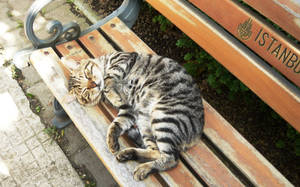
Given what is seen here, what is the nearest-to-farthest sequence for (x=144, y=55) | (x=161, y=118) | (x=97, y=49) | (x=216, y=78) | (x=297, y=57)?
(x=297, y=57)
(x=161, y=118)
(x=144, y=55)
(x=97, y=49)
(x=216, y=78)

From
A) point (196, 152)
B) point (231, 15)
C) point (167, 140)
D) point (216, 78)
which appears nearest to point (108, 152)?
point (167, 140)

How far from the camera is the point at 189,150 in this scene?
205 cm

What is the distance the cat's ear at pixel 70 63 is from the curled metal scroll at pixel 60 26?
0.93 feet

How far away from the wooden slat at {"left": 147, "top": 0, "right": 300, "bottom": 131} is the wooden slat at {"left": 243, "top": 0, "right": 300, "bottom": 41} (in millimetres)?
295

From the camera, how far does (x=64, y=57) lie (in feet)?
8.16

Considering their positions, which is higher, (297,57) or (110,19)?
(110,19)

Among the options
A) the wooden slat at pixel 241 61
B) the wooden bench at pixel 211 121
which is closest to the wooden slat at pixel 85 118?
the wooden bench at pixel 211 121

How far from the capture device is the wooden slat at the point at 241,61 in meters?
1.83

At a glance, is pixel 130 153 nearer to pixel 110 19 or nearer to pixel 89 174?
pixel 89 174

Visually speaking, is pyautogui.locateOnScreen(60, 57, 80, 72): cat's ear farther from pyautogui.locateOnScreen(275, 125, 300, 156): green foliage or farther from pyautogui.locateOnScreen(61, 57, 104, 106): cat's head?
pyautogui.locateOnScreen(275, 125, 300, 156): green foliage

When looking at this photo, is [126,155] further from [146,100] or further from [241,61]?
[241,61]

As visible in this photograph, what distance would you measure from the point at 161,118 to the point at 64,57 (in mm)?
1076

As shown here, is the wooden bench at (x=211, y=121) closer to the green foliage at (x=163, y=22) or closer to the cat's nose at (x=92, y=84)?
the cat's nose at (x=92, y=84)

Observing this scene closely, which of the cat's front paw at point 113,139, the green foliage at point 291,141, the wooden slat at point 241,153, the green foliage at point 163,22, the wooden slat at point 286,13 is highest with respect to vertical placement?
the green foliage at point 163,22
